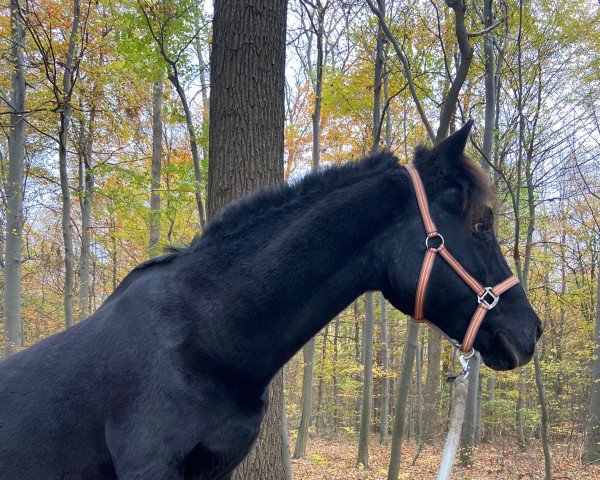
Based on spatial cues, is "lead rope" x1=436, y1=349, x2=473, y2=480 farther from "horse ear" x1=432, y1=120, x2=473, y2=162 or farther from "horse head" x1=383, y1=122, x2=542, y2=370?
"horse ear" x1=432, y1=120, x2=473, y2=162

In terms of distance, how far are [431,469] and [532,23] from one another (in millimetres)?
11800

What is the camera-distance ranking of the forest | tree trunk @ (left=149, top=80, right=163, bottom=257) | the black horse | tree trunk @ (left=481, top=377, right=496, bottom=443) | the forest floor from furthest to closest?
tree trunk @ (left=481, top=377, right=496, bottom=443) → tree trunk @ (left=149, top=80, right=163, bottom=257) → the forest floor → the forest → the black horse

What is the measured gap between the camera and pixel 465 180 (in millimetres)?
2242

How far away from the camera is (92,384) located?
1.95 m

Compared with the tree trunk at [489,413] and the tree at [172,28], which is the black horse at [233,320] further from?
the tree trunk at [489,413]

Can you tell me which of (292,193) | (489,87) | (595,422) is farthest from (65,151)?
(595,422)

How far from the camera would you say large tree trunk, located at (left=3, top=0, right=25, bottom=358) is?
1054 centimetres

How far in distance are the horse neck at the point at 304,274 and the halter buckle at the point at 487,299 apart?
0.45 meters

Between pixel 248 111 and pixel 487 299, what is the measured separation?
278 cm

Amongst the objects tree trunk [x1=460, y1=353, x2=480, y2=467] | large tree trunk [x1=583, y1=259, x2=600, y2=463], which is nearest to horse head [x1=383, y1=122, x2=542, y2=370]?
tree trunk [x1=460, y1=353, x2=480, y2=467]

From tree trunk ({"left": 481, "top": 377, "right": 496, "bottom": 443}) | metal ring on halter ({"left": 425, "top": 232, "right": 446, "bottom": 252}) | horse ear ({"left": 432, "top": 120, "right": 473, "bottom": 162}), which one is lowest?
tree trunk ({"left": 481, "top": 377, "right": 496, "bottom": 443})

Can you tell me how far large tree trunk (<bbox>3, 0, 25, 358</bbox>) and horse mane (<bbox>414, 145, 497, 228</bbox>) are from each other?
10.8 m

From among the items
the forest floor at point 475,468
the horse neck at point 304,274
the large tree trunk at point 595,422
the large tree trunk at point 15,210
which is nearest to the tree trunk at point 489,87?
the horse neck at point 304,274

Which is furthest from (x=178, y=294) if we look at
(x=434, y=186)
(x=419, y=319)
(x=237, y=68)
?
(x=237, y=68)
